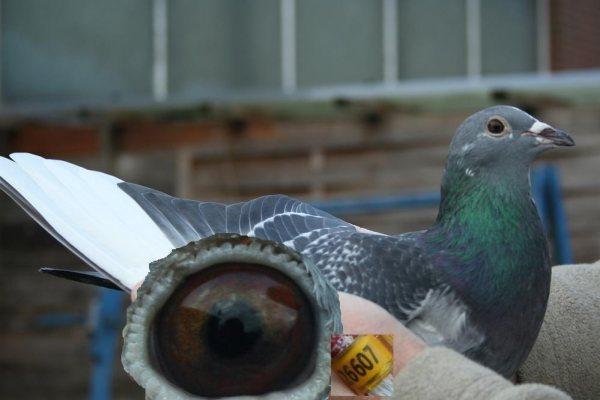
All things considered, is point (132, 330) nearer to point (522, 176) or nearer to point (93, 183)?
point (93, 183)

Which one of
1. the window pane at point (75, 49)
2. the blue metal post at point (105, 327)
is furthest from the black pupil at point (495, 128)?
the window pane at point (75, 49)

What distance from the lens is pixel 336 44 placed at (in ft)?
22.8

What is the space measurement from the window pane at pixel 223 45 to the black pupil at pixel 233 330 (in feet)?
20.2

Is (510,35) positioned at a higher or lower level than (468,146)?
higher

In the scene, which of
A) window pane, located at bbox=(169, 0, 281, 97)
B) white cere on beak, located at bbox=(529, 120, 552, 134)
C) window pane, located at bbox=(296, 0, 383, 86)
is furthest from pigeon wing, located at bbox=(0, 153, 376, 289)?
window pane, located at bbox=(169, 0, 281, 97)

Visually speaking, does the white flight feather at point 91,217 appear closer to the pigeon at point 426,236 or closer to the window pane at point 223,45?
the pigeon at point 426,236

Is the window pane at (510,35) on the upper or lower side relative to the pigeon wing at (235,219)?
upper

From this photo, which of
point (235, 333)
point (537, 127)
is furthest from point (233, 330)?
point (537, 127)

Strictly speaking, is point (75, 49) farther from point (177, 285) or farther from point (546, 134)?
point (177, 285)

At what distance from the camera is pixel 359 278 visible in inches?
47.3

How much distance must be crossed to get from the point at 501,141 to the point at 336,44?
5757mm

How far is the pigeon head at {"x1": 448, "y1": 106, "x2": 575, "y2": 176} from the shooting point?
1.27 metres

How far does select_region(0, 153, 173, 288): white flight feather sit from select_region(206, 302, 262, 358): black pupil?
18cm

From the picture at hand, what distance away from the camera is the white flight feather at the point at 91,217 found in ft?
3.60
